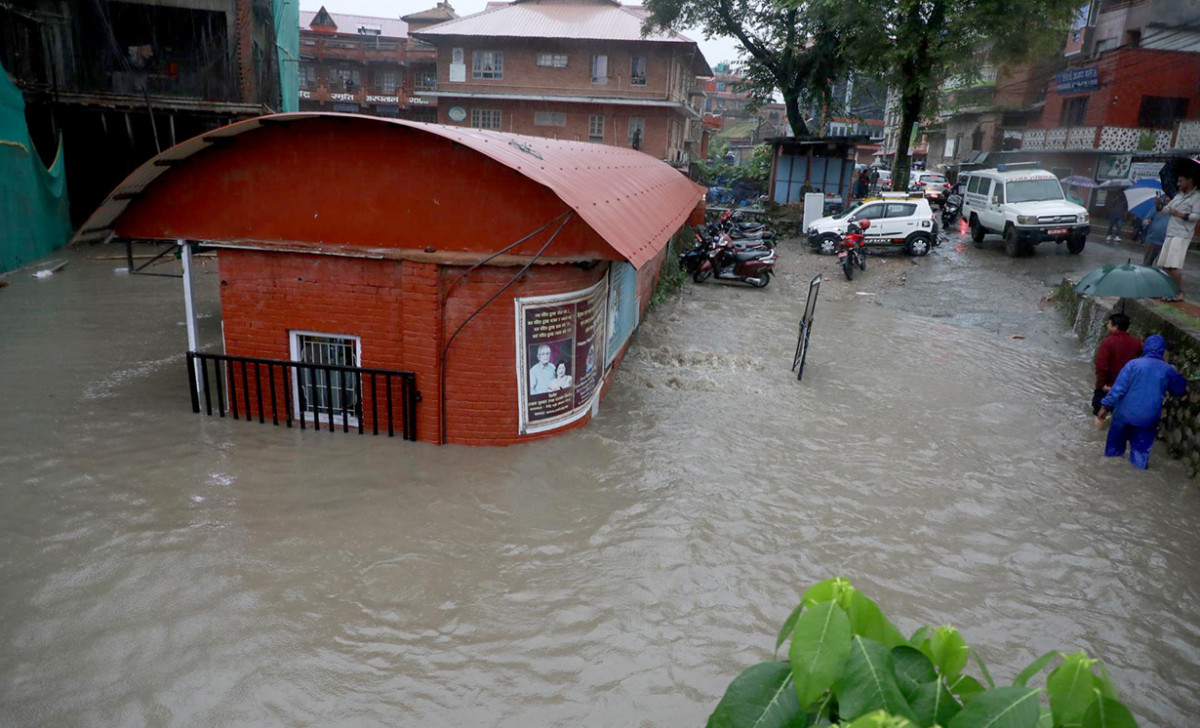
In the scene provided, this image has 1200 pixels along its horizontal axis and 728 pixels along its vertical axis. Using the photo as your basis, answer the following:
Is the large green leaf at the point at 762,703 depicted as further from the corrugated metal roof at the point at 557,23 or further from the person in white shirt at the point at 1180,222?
the corrugated metal roof at the point at 557,23

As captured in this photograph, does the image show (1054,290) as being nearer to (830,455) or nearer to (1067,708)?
(830,455)

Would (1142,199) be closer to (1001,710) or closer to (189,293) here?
(189,293)

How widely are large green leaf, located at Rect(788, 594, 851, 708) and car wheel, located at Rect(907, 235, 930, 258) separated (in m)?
21.7

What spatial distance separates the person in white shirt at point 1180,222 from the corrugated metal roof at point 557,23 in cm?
2698

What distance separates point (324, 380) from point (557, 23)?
34.5 m

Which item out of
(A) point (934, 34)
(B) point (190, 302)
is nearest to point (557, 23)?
(A) point (934, 34)

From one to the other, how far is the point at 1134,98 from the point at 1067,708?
3917 centimetres

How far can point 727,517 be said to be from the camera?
7.21 meters

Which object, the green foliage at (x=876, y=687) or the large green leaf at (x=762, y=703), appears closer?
the green foliage at (x=876, y=687)

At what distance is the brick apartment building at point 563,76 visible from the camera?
37031 millimetres

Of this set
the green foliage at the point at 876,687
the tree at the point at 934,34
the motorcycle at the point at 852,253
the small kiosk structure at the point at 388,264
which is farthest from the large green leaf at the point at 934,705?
the tree at the point at 934,34

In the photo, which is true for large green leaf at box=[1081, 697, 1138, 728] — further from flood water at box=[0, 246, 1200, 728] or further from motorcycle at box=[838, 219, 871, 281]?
motorcycle at box=[838, 219, 871, 281]

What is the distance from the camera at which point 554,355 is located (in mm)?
8039

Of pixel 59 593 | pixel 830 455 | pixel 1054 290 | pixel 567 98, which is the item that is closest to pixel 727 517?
pixel 830 455
